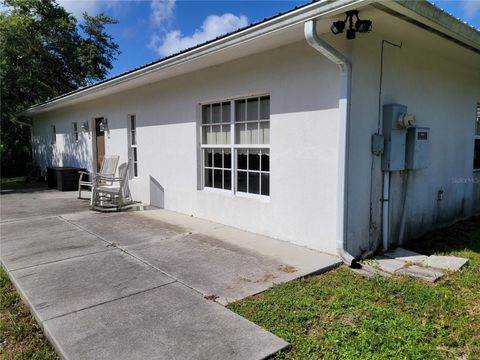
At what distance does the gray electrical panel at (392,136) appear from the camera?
14.8ft

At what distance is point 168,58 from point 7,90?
10.4 metres

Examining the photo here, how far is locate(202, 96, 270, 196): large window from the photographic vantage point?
17.5 feet

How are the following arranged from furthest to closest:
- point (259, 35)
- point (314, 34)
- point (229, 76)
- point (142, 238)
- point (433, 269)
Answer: point (229, 76), point (142, 238), point (259, 35), point (433, 269), point (314, 34)

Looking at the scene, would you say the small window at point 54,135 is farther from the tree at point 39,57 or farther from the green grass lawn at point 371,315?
the green grass lawn at point 371,315

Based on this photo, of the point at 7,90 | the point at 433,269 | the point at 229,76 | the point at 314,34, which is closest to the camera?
the point at 314,34

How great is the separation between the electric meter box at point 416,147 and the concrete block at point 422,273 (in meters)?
1.51

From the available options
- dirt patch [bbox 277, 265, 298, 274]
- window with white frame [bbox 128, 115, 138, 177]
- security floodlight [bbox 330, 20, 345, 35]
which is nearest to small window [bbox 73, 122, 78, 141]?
window with white frame [bbox 128, 115, 138, 177]

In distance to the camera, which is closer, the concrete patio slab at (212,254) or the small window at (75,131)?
the concrete patio slab at (212,254)

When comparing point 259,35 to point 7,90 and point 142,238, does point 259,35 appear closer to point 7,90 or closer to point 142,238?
point 142,238

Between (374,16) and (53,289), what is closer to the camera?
(53,289)

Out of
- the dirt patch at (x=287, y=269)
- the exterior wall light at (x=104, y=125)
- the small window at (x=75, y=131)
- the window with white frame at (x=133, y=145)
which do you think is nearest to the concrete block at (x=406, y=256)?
the dirt patch at (x=287, y=269)

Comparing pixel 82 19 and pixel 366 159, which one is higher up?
pixel 82 19

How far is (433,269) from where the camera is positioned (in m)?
3.93

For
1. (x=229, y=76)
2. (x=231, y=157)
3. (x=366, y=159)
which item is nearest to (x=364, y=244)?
(x=366, y=159)
